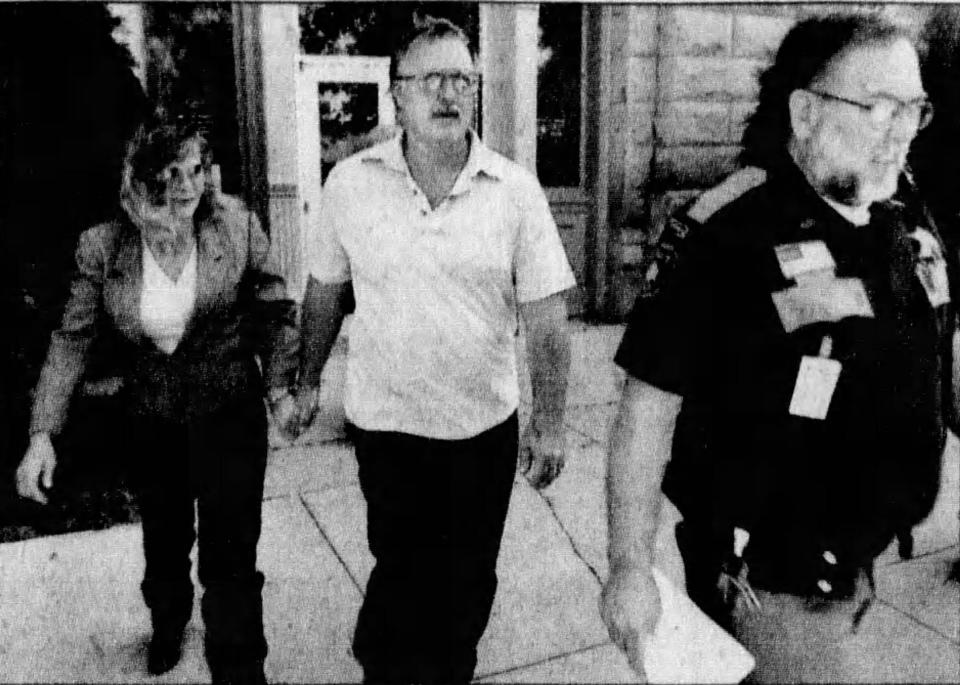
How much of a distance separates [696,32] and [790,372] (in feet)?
3.38

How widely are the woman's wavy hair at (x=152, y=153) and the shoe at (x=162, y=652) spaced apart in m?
0.90

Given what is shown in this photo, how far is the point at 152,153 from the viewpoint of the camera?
1486 millimetres

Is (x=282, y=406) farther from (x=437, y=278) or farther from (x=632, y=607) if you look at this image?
(x=632, y=607)

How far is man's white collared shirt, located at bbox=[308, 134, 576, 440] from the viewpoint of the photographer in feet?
4.68

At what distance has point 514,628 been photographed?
187 centimetres

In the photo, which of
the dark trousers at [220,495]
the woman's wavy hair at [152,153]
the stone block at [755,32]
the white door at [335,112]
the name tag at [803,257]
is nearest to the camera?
the name tag at [803,257]

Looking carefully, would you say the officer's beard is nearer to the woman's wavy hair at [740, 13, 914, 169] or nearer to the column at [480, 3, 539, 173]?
the woman's wavy hair at [740, 13, 914, 169]

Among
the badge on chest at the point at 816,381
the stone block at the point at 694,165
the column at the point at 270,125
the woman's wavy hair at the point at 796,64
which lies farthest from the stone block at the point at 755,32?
the column at the point at 270,125

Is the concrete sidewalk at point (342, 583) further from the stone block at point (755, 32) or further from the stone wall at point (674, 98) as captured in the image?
the stone block at point (755, 32)

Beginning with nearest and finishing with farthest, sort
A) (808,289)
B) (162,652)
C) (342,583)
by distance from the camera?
1. (808,289)
2. (162,652)
3. (342,583)

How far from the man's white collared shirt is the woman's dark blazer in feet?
0.58

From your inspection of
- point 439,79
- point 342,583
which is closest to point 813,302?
point 439,79

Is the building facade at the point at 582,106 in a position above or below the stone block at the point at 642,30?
below

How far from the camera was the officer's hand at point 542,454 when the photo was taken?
1571 mm
